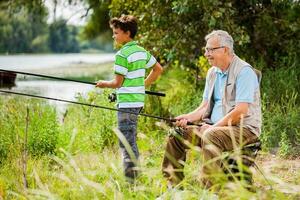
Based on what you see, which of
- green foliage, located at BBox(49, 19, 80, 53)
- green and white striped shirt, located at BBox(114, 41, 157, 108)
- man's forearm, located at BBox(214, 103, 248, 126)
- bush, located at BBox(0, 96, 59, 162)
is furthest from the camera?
green foliage, located at BBox(49, 19, 80, 53)

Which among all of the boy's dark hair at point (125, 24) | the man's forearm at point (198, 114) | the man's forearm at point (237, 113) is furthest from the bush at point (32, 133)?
the man's forearm at point (237, 113)

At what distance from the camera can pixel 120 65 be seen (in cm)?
453

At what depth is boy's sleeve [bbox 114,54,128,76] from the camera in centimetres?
452

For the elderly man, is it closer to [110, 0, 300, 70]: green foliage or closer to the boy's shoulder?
the boy's shoulder

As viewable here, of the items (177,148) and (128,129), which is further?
(128,129)

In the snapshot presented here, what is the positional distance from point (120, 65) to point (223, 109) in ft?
2.57

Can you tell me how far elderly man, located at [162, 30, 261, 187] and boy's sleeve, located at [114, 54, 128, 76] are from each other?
53 cm

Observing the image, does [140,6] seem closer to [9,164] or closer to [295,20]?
[295,20]

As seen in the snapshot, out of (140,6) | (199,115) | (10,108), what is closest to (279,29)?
(140,6)

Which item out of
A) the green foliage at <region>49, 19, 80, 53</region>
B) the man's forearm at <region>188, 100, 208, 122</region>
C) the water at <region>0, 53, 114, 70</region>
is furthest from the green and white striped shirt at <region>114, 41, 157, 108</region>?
the green foliage at <region>49, 19, 80, 53</region>

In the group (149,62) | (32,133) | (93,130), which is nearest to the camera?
(149,62)

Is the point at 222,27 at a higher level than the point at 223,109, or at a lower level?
higher

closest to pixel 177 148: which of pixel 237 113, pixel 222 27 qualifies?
pixel 237 113

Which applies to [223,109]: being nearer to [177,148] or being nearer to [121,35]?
[177,148]
